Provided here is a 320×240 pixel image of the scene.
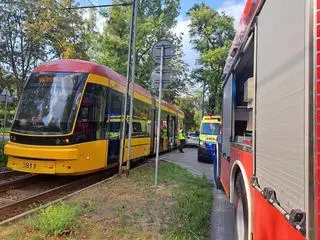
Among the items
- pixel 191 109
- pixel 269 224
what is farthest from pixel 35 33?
pixel 191 109

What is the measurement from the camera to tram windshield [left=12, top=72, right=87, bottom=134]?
412 inches

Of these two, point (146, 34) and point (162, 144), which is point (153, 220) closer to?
point (162, 144)

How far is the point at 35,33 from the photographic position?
22.7 meters

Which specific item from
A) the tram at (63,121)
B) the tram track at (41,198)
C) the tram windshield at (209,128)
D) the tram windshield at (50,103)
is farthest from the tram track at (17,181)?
the tram windshield at (209,128)

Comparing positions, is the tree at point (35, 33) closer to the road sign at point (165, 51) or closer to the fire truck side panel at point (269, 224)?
the road sign at point (165, 51)

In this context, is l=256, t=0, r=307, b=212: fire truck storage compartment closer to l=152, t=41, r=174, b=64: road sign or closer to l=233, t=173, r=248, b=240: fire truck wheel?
l=233, t=173, r=248, b=240: fire truck wheel

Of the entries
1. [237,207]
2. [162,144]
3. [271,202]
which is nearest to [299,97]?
[271,202]

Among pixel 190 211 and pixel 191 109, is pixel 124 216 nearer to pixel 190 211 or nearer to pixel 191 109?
pixel 190 211

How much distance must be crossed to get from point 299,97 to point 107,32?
122 ft

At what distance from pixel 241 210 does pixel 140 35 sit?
33172 mm

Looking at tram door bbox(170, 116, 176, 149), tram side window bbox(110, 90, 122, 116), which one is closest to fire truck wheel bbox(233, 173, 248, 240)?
tram side window bbox(110, 90, 122, 116)

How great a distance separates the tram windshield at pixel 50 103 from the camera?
10453 millimetres

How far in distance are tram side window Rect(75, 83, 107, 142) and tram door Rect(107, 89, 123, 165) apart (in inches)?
20.7

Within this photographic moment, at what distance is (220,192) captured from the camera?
10195 millimetres
